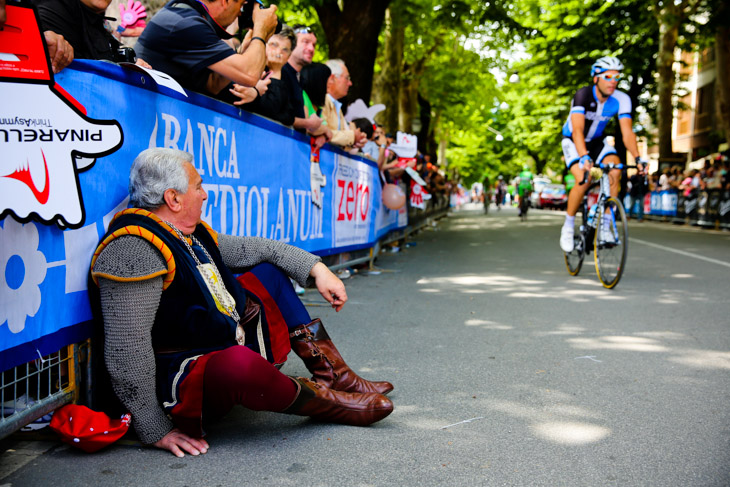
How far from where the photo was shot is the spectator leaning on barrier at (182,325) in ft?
9.00

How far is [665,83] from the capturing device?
29453 millimetres

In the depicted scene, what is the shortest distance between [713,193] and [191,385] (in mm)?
21257

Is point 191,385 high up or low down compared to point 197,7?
down

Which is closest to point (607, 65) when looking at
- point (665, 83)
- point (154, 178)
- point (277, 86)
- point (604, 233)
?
point (604, 233)

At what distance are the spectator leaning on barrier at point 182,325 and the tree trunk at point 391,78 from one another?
18.3m

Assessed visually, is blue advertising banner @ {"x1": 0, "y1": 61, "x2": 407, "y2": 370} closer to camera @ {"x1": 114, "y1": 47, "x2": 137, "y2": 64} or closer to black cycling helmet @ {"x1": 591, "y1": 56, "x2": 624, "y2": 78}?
camera @ {"x1": 114, "y1": 47, "x2": 137, "y2": 64}

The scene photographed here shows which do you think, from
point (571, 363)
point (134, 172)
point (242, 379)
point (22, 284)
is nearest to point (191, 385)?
point (242, 379)

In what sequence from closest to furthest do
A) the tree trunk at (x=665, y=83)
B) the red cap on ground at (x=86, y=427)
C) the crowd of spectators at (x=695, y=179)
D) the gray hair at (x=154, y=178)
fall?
the red cap on ground at (x=86, y=427)
the gray hair at (x=154, y=178)
the crowd of spectators at (x=695, y=179)
the tree trunk at (x=665, y=83)

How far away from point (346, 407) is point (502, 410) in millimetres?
798

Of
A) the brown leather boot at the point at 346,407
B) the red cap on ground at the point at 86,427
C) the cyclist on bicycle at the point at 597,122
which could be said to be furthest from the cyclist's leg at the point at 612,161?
the red cap on ground at the point at 86,427

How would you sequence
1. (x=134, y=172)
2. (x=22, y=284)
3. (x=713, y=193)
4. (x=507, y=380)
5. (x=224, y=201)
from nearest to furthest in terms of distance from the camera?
(x=22, y=284)
(x=134, y=172)
(x=507, y=380)
(x=224, y=201)
(x=713, y=193)

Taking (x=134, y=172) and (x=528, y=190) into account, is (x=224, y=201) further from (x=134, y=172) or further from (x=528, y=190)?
(x=528, y=190)

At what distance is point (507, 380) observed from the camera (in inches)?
159

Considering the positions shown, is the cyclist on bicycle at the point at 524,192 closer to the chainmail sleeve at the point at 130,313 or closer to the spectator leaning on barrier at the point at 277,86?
the spectator leaning on barrier at the point at 277,86
